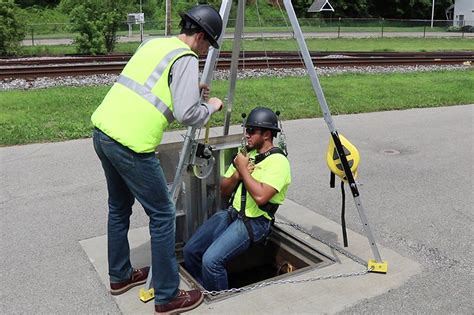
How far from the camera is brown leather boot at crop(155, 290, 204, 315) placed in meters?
3.38

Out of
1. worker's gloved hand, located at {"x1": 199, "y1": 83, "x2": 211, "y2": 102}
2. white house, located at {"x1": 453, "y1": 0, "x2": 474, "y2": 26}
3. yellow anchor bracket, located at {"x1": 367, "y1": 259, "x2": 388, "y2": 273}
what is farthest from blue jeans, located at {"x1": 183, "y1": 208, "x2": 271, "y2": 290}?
white house, located at {"x1": 453, "y1": 0, "x2": 474, "y2": 26}

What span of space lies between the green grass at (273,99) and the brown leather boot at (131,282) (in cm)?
488

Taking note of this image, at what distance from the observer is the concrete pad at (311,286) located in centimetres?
351

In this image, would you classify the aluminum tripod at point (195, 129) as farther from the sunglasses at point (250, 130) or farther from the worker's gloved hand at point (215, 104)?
the sunglasses at point (250, 130)

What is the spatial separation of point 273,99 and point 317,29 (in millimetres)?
35597

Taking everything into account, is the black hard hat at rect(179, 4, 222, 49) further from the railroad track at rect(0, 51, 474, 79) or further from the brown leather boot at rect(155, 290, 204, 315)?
the railroad track at rect(0, 51, 474, 79)

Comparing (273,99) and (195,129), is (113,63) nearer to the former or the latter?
(273,99)

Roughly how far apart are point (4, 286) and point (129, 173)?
1.60m

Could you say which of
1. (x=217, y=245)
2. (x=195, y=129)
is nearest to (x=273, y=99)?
(x=217, y=245)

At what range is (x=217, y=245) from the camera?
12.6 ft

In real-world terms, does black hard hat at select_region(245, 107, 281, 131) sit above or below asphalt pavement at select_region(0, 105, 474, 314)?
above

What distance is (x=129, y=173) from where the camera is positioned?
310cm

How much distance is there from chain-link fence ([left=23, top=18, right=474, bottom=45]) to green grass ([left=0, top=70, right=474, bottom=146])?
14.8 meters

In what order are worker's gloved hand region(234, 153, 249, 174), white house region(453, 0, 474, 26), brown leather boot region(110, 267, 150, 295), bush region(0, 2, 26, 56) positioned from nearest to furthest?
1. brown leather boot region(110, 267, 150, 295)
2. worker's gloved hand region(234, 153, 249, 174)
3. bush region(0, 2, 26, 56)
4. white house region(453, 0, 474, 26)
